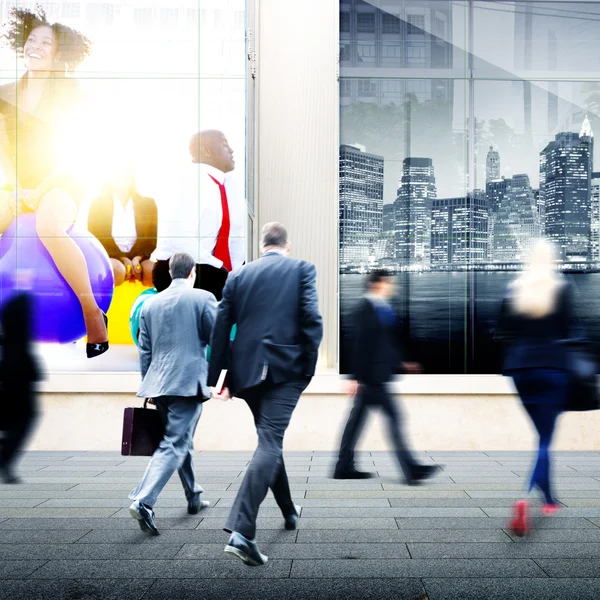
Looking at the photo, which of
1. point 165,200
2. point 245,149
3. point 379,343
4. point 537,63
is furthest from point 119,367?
point 537,63

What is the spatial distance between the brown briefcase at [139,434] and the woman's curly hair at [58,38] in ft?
19.1

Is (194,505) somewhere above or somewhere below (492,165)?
below

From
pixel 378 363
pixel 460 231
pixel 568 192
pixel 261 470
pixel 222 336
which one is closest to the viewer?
pixel 261 470

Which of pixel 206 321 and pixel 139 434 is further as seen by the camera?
pixel 206 321

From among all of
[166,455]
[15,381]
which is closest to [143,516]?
[166,455]

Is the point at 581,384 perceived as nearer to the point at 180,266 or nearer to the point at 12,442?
the point at 180,266

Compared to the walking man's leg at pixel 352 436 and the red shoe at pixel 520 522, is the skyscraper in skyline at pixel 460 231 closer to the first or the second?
the walking man's leg at pixel 352 436

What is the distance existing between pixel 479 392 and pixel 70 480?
4594mm

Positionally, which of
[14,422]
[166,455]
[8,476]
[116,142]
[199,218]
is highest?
[116,142]

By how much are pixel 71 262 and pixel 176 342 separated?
4.52 m

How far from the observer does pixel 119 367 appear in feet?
31.1

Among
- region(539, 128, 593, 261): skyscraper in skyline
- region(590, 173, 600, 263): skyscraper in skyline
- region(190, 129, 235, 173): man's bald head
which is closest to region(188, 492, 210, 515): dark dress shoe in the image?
region(190, 129, 235, 173): man's bald head

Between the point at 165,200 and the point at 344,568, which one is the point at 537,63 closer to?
the point at 165,200

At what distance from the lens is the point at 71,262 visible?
9.58m
